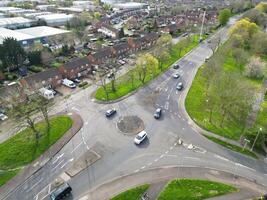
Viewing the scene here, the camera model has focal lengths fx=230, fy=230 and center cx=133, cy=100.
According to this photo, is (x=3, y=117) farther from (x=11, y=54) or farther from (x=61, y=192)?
(x=11, y=54)

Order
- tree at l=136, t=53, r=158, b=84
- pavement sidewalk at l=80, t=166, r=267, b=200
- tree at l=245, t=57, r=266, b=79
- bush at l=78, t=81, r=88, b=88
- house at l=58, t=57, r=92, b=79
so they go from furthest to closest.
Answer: tree at l=245, t=57, r=266, b=79, house at l=58, t=57, r=92, b=79, bush at l=78, t=81, r=88, b=88, tree at l=136, t=53, r=158, b=84, pavement sidewalk at l=80, t=166, r=267, b=200

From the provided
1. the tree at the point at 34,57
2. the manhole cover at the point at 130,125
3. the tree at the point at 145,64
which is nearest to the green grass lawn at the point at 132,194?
the manhole cover at the point at 130,125

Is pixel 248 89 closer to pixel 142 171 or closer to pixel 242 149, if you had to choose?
pixel 242 149

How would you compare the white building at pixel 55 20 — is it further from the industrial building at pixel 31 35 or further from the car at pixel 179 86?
the car at pixel 179 86

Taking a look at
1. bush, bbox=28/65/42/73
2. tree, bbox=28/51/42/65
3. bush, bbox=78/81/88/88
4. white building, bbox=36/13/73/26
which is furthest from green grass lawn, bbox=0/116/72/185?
white building, bbox=36/13/73/26

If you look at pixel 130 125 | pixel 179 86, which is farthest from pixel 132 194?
pixel 179 86

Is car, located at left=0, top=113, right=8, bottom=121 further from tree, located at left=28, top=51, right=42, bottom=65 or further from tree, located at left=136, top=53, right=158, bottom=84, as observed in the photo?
tree, located at left=136, top=53, right=158, bottom=84

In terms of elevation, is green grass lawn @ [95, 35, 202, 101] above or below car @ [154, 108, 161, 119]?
below
